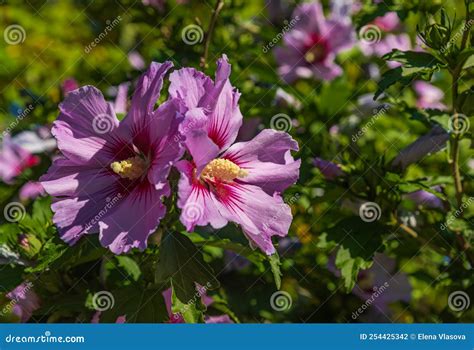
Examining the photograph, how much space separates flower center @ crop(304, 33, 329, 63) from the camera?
2.47 meters

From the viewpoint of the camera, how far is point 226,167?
1218 mm

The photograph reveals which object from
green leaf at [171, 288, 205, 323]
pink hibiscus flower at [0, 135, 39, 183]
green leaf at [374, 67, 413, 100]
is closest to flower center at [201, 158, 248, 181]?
green leaf at [171, 288, 205, 323]

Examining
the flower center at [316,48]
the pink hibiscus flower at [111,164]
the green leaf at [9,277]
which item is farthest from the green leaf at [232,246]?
the flower center at [316,48]

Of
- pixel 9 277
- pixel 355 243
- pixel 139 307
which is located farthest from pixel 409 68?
pixel 9 277

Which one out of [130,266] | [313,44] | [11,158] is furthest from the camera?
[313,44]

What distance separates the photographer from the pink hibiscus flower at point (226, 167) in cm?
112

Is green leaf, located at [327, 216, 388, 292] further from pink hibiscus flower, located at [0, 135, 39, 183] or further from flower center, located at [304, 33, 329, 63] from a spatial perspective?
pink hibiscus flower, located at [0, 135, 39, 183]

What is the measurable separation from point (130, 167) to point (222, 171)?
0.56 feet

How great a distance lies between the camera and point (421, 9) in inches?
64.9

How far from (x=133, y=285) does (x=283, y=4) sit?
4.47 ft

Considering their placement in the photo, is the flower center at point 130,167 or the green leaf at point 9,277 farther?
the green leaf at point 9,277

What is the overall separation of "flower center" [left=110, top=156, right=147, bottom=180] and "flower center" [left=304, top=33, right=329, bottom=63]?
4.37 feet

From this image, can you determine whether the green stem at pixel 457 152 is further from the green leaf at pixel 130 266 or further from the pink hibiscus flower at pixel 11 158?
the pink hibiscus flower at pixel 11 158

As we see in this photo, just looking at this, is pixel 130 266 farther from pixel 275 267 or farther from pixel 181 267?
pixel 275 267
